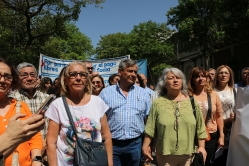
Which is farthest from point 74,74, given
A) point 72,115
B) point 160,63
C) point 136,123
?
point 160,63

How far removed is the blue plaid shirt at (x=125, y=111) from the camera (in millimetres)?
4254

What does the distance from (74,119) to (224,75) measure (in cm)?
300

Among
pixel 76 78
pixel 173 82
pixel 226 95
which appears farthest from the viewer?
pixel 226 95

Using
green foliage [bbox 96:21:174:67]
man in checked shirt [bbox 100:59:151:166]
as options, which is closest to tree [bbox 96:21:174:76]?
green foliage [bbox 96:21:174:67]

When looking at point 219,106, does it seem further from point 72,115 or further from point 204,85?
point 72,115

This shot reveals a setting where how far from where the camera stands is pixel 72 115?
10.4ft

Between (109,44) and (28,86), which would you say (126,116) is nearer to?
(28,86)

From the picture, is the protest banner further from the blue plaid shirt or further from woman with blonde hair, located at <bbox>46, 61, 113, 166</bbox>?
woman with blonde hair, located at <bbox>46, 61, 113, 166</bbox>

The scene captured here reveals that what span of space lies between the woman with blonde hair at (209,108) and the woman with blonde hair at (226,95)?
300 mm

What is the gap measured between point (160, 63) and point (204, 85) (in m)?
34.2

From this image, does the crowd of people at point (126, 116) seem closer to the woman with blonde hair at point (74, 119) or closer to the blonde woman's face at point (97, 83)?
the woman with blonde hair at point (74, 119)

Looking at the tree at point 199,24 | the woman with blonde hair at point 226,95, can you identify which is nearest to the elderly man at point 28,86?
the woman with blonde hair at point 226,95

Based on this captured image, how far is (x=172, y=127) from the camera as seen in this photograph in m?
3.83

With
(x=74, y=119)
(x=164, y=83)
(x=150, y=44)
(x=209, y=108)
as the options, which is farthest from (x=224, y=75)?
(x=150, y=44)
